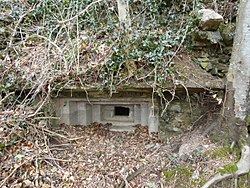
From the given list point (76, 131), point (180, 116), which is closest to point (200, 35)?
point (180, 116)

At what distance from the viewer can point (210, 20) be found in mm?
3080

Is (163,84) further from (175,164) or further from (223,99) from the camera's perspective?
(175,164)

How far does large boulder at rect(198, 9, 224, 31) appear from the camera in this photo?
3.07 metres

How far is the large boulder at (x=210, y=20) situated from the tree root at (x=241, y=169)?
1450 mm

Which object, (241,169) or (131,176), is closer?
(241,169)

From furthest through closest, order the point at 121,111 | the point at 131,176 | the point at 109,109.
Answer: the point at 121,111, the point at 109,109, the point at 131,176

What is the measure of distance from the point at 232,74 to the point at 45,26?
2.74m

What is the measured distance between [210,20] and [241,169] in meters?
1.72

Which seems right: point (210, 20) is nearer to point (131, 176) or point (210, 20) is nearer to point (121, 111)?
point (121, 111)

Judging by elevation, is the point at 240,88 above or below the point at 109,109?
above

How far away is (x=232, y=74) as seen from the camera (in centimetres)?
279

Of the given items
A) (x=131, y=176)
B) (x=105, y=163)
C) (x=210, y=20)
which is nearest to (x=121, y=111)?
(x=105, y=163)

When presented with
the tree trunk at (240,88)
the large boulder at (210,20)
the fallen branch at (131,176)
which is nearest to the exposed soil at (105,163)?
the fallen branch at (131,176)

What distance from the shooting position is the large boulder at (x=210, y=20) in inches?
121
